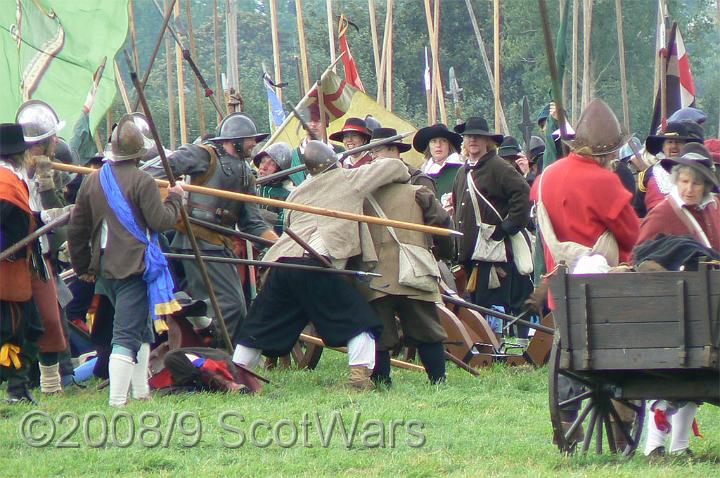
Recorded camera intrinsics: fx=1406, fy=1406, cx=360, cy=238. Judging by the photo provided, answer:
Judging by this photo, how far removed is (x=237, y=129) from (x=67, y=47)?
131cm

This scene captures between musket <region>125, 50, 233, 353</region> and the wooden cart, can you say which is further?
musket <region>125, 50, 233, 353</region>

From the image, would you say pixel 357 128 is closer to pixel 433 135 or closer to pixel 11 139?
pixel 433 135

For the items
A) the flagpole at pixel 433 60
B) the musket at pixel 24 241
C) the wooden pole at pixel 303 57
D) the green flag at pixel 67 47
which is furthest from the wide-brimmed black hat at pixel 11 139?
the flagpole at pixel 433 60

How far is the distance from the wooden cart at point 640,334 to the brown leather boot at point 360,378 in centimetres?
262

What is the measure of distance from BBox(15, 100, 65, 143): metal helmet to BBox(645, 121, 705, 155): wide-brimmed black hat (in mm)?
3830

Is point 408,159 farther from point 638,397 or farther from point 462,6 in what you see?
point 462,6

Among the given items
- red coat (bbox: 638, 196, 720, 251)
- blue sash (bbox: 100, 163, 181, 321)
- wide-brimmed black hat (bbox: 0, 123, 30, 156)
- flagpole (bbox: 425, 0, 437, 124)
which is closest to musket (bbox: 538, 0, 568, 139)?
red coat (bbox: 638, 196, 720, 251)

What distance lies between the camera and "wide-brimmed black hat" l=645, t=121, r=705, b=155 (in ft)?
29.8

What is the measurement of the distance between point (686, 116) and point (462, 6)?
93.8 ft

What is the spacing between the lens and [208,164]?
9.59 meters

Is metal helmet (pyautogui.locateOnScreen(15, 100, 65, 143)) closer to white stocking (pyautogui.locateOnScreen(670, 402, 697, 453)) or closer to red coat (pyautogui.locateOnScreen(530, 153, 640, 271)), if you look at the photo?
red coat (pyautogui.locateOnScreen(530, 153, 640, 271))

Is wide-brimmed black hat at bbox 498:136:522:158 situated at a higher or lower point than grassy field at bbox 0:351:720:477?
higher

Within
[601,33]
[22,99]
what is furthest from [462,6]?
[22,99]

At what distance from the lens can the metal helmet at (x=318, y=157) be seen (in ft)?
29.2
